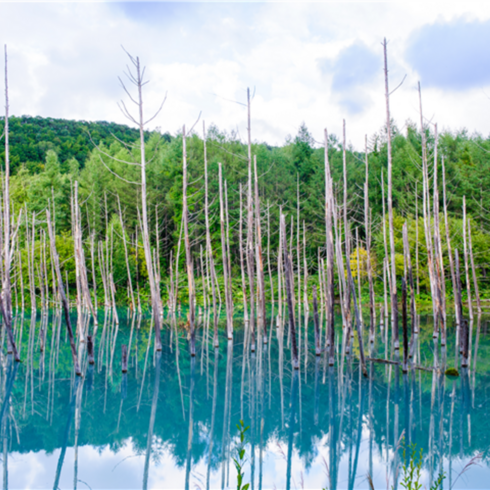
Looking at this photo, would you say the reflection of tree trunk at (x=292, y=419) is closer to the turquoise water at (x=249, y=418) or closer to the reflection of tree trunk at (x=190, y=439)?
the turquoise water at (x=249, y=418)

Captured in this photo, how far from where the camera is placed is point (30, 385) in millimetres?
8297

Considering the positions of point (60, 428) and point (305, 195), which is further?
point (305, 195)

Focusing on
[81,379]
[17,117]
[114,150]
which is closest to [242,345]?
[81,379]

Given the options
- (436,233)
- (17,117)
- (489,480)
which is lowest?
(489,480)

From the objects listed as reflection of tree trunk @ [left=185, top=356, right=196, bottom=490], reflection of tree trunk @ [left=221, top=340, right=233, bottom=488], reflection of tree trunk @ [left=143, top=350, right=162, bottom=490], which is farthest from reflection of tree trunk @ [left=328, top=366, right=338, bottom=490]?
reflection of tree trunk @ [left=143, top=350, right=162, bottom=490]

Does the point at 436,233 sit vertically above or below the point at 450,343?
above

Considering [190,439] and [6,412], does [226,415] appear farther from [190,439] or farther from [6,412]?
[6,412]

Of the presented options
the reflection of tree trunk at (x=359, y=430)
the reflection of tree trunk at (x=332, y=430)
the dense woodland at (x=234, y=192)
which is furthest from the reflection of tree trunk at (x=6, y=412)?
the dense woodland at (x=234, y=192)

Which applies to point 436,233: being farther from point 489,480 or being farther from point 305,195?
point 305,195

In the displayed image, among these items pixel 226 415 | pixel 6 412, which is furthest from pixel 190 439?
pixel 6 412

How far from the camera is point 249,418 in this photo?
6.70 meters

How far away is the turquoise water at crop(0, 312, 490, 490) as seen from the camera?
504 cm

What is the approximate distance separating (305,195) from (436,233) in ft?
58.1

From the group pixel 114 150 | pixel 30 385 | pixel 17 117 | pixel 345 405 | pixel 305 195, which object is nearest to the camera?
pixel 345 405
